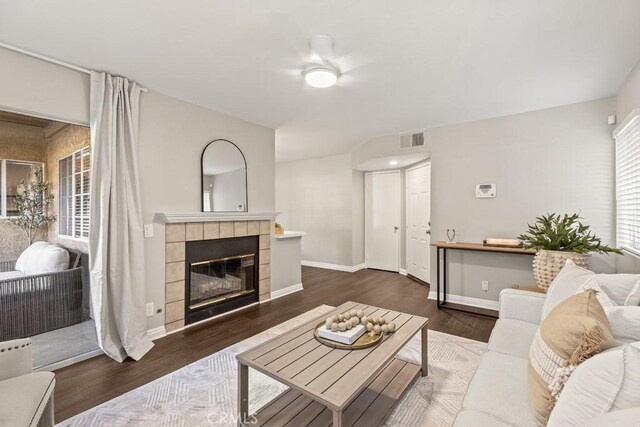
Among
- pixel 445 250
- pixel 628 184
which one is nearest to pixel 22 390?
pixel 445 250

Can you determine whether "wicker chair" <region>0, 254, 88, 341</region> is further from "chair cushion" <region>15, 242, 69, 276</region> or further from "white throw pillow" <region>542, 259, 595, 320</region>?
"white throw pillow" <region>542, 259, 595, 320</region>

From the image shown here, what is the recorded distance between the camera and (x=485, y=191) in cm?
380

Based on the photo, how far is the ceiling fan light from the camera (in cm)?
237

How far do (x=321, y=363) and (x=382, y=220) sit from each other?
15.7 ft

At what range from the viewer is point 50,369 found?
2.30 m

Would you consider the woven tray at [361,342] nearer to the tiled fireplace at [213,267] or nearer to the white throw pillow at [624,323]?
the white throw pillow at [624,323]

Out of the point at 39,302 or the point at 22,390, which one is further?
the point at 39,302

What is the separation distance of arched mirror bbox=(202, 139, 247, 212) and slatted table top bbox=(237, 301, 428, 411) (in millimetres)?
2080


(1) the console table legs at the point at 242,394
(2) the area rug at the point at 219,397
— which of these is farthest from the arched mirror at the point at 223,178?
(1) the console table legs at the point at 242,394

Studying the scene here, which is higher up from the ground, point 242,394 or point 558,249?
point 558,249

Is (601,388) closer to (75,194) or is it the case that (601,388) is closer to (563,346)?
(563,346)

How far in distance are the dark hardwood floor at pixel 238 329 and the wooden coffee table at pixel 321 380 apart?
3.64 feet

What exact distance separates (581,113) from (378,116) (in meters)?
2.20

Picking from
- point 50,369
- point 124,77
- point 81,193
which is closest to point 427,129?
point 124,77
